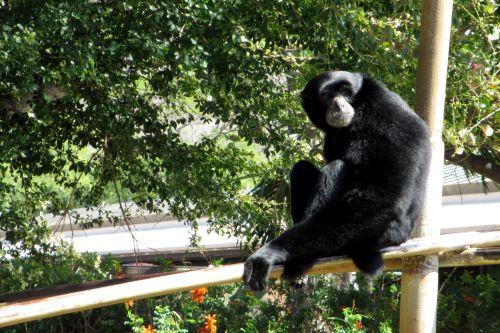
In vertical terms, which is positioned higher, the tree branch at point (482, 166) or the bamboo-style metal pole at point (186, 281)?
the tree branch at point (482, 166)

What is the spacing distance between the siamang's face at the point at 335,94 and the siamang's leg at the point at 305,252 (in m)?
0.33

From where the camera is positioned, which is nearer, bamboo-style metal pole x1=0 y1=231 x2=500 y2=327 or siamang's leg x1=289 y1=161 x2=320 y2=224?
bamboo-style metal pole x1=0 y1=231 x2=500 y2=327

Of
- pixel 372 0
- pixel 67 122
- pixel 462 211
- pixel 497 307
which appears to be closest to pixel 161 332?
pixel 67 122

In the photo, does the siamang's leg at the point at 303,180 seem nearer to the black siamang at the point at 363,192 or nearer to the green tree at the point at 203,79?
the black siamang at the point at 363,192

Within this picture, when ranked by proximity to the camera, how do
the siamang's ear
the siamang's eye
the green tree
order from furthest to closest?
the green tree < the siamang's ear < the siamang's eye

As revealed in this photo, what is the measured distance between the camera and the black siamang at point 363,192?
12.9ft

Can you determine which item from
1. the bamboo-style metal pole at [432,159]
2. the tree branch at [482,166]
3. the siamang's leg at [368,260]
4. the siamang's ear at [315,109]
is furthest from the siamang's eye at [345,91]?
the tree branch at [482,166]

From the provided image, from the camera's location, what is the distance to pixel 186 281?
318 centimetres

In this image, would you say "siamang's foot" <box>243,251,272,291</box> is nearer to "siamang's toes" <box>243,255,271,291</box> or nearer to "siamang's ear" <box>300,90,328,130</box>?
"siamang's toes" <box>243,255,271,291</box>

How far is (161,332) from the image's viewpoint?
5.99 m

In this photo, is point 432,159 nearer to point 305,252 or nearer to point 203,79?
point 305,252

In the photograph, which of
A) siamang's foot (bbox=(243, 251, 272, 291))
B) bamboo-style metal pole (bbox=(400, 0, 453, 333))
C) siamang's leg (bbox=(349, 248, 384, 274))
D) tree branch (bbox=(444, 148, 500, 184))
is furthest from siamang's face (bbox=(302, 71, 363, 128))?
tree branch (bbox=(444, 148, 500, 184))

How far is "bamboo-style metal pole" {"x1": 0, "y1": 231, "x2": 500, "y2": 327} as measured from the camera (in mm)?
2971

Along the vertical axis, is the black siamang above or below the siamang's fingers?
above
